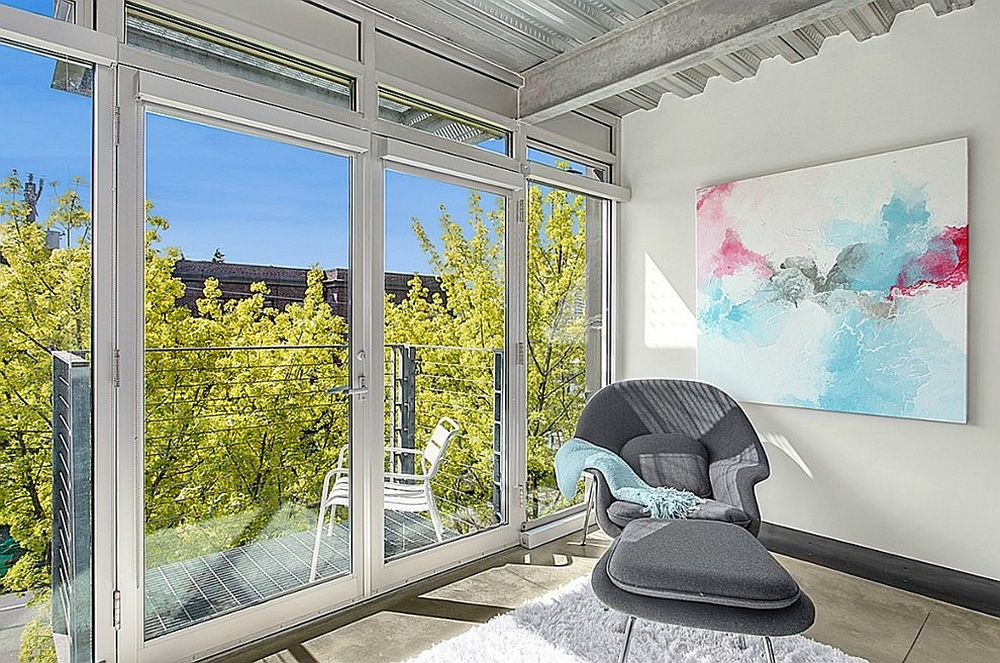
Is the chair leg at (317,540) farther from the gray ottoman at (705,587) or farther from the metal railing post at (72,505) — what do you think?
the gray ottoman at (705,587)

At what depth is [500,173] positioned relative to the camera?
11.2ft

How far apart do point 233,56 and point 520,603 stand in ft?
8.30

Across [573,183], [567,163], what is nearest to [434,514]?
[573,183]

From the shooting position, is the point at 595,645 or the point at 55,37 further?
the point at 595,645

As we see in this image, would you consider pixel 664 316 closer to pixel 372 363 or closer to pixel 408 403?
pixel 408 403

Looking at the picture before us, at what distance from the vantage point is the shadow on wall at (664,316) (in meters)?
3.81

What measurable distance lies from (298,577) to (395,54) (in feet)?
7.71

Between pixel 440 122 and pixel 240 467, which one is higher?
pixel 440 122

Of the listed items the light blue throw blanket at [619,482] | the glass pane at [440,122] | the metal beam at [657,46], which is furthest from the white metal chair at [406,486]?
the metal beam at [657,46]

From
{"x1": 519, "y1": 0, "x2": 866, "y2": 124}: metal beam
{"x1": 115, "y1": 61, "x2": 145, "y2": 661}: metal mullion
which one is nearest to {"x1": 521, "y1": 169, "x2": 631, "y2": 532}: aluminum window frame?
{"x1": 519, "y1": 0, "x2": 866, "y2": 124}: metal beam

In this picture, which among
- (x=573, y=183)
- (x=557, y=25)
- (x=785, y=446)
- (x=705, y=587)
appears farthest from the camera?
(x=573, y=183)

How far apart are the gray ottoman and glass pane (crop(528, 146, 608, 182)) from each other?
2.34 m

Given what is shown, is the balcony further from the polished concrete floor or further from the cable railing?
the polished concrete floor

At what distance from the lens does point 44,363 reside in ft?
6.74
